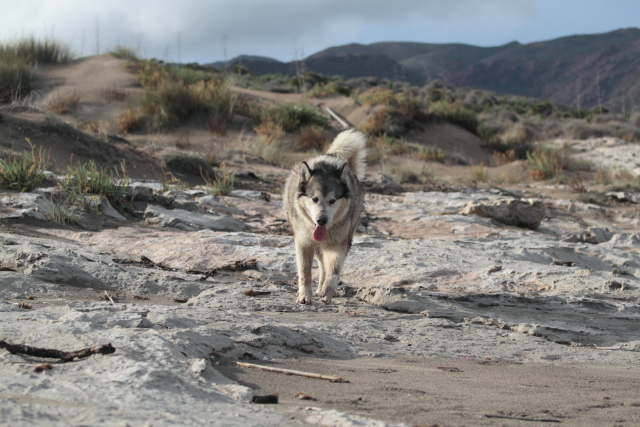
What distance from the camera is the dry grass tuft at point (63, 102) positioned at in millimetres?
17375

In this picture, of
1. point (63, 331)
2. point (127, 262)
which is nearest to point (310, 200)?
point (127, 262)

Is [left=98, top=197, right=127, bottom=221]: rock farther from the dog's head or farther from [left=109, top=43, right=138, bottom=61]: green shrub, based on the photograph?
[left=109, top=43, right=138, bottom=61]: green shrub

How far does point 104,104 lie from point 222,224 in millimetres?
12715

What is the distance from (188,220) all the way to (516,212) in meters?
4.90

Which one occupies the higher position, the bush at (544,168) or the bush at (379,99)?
the bush at (379,99)

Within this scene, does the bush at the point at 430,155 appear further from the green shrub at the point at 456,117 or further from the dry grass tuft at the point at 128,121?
the dry grass tuft at the point at 128,121

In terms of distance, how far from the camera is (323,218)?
5012 millimetres

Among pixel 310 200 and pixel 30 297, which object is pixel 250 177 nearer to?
pixel 310 200

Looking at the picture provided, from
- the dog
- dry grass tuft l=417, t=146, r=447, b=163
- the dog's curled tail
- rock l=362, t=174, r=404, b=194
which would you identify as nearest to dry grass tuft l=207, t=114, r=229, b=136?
dry grass tuft l=417, t=146, r=447, b=163

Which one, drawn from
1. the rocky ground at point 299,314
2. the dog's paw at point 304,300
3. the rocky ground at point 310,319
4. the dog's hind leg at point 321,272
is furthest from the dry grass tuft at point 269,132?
the dog's paw at point 304,300

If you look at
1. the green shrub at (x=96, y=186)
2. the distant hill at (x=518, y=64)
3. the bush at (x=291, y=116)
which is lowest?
the green shrub at (x=96, y=186)

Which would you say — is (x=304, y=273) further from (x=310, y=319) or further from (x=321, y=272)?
(x=310, y=319)

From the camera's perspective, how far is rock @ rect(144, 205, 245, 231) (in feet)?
24.4

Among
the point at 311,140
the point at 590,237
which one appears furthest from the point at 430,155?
the point at 590,237
